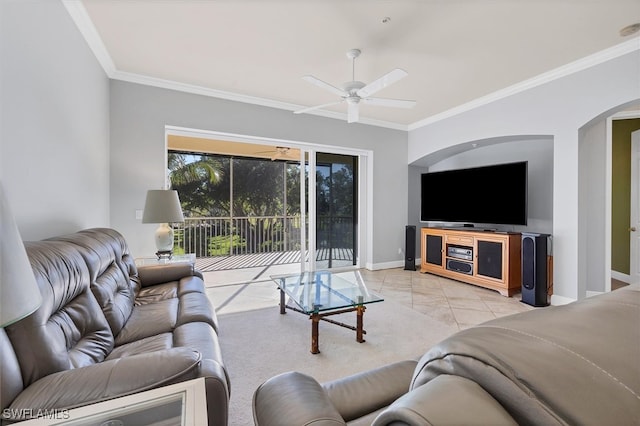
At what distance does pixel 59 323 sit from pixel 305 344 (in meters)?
1.68

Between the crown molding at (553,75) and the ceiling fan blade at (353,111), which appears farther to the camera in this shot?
the ceiling fan blade at (353,111)

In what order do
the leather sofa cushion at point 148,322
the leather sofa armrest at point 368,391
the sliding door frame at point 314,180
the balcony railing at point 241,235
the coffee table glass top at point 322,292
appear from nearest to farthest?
the leather sofa armrest at point 368,391 → the leather sofa cushion at point 148,322 → the coffee table glass top at point 322,292 → the sliding door frame at point 314,180 → the balcony railing at point 241,235

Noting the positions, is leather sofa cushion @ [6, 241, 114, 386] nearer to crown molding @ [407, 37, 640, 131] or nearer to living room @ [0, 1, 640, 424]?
living room @ [0, 1, 640, 424]

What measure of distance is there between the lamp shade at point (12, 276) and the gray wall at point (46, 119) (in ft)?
4.08

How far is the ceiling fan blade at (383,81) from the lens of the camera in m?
2.34

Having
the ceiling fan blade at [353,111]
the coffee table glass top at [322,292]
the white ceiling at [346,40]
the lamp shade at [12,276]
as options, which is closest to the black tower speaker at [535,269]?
the white ceiling at [346,40]

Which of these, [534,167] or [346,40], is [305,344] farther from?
[534,167]

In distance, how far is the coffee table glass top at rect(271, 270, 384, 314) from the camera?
234 centimetres

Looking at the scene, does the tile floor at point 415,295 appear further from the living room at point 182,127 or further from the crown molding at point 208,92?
the crown molding at point 208,92

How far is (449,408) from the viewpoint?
388mm

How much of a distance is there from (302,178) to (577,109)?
3.59 metres

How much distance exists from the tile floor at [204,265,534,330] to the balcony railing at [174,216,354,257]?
1.23 m

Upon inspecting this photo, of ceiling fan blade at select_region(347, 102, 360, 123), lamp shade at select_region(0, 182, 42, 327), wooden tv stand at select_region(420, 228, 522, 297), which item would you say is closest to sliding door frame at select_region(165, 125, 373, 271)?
wooden tv stand at select_region(420, 228, 522, 297)

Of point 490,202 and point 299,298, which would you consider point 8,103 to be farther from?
point 490,202
